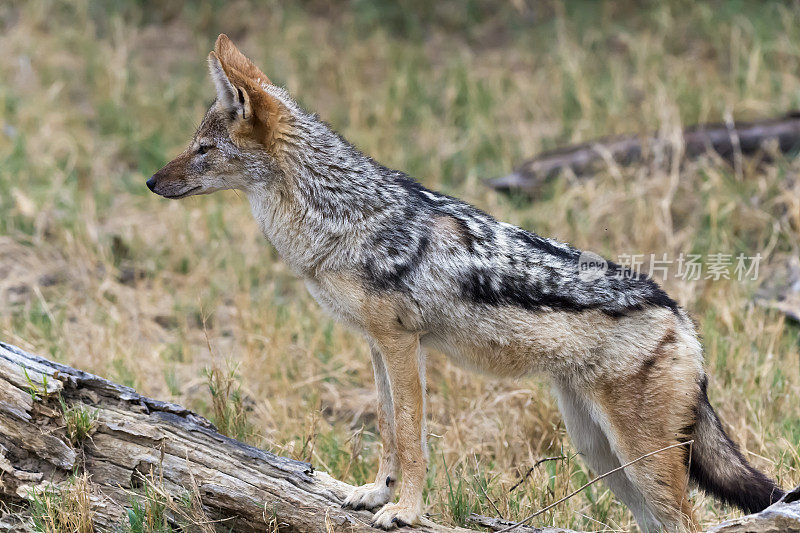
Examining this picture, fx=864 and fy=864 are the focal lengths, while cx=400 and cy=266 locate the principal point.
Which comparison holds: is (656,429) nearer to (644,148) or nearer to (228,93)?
(228,93)

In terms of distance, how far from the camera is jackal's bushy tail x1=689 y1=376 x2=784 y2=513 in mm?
4551

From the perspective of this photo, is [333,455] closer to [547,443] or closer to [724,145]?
[547,443]

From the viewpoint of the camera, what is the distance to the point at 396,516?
4.41 meters

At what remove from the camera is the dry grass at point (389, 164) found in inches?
237

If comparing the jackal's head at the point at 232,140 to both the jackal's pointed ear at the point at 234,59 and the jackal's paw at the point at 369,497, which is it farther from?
the jackal's paw at the point at 369,497

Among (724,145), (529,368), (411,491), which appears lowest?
(411,491)

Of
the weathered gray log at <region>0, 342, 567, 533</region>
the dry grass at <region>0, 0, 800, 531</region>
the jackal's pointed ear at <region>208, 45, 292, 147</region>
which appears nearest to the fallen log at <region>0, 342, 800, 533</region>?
the weathered gray log at <region>0, 342, 567, 533</region>

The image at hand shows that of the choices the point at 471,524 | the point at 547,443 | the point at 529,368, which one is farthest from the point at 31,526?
the point at 547,443

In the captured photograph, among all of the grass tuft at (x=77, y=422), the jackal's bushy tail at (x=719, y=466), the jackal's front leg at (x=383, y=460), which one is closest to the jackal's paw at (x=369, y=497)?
the jackal's front leg at (x=383, y=460)

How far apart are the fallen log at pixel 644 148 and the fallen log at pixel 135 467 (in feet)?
19.5

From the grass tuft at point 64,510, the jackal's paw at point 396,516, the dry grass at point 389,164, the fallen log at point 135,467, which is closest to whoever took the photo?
the grass tuft at point 64,510

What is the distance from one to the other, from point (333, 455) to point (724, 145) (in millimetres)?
5961

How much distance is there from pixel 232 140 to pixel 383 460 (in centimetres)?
197

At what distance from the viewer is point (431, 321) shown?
4.74m
